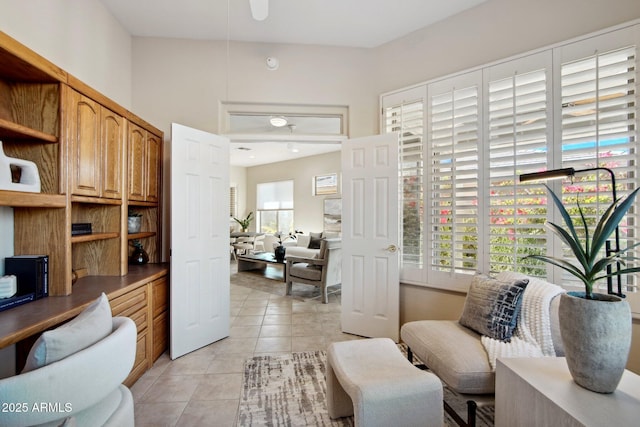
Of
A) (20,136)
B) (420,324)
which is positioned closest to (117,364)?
(20,136)

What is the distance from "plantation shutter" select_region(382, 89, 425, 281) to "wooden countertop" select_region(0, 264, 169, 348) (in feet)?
7.98

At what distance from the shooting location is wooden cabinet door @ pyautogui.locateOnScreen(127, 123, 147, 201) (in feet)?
8.15

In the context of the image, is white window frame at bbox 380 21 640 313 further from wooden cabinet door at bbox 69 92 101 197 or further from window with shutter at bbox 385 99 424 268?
wooden cabinet door at bbox 69 92 101 197

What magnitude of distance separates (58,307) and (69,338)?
28.2 inches

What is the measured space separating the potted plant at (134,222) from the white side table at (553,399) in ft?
10.4

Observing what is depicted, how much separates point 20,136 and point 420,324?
2955 millimetres

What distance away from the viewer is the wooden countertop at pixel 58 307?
1271 millimetres

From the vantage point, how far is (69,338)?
1.07 m

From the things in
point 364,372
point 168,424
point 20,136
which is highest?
point 20,136

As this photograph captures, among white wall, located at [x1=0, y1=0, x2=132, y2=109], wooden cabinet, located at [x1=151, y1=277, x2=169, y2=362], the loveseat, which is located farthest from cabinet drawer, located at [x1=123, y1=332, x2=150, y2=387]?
white wall, located at [x1=0, y1=0, x2=132, y2=109]

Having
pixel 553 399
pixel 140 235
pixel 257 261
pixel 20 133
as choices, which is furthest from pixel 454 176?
pixel 257 261

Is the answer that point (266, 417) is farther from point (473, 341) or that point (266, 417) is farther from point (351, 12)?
point (351, 12)

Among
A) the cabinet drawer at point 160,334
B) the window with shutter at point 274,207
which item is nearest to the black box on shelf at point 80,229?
the cabinet drawer at point 160,334

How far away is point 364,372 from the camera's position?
1.52 meters
